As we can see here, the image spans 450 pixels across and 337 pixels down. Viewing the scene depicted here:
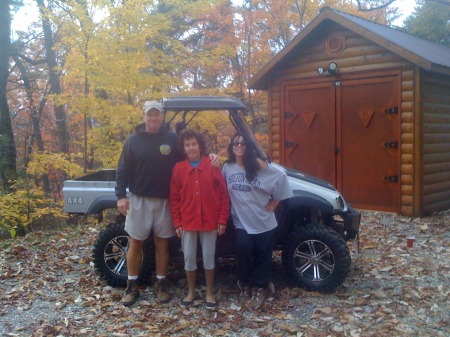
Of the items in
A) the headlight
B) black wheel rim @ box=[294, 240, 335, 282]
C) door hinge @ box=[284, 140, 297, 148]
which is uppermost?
door hinge @ box=[284, 140, 297, 148]

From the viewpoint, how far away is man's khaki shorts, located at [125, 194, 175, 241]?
188 inches

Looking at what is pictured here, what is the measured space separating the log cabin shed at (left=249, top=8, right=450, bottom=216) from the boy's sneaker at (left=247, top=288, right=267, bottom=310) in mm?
5096

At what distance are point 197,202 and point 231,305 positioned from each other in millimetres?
1075

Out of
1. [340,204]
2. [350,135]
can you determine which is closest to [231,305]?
[340,204]

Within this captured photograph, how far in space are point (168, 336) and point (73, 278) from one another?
1981 mm

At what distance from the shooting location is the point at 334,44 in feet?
32.4

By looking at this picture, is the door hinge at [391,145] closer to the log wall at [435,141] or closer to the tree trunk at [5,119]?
the log wall at [435,141]

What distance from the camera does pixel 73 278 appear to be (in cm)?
570

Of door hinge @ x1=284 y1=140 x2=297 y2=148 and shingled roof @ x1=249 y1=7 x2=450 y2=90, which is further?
door hinge @ x1=284 y1=140 x2=297 y2=148

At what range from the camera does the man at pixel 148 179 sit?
473 cm

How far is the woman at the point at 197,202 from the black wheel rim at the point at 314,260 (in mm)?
940

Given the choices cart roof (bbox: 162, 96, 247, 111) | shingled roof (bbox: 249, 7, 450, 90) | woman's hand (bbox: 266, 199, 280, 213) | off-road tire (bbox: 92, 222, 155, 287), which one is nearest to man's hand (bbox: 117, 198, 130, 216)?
off-road tire (bbox: 92, 222, 155, 287)

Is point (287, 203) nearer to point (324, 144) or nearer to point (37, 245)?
point (37, 245)

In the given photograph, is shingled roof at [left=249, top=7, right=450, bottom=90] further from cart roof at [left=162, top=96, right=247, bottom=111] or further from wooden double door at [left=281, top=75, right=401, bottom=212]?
cart roof at [left=162, top=96, right=247, bottom=111]
